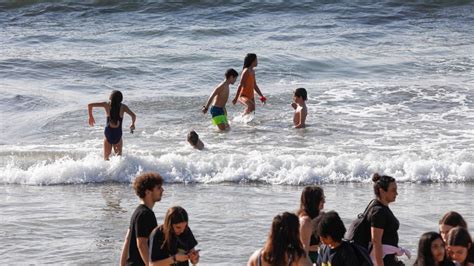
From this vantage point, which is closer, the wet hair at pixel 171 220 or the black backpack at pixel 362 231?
the wet hair at pixel 171 220

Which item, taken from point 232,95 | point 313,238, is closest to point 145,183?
point 313,238

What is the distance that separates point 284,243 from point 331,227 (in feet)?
1.99

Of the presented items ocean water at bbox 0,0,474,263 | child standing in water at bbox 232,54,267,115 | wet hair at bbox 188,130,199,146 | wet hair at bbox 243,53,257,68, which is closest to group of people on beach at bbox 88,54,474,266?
ocean water at bbox 0,0,474,263

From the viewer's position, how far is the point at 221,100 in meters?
16.8

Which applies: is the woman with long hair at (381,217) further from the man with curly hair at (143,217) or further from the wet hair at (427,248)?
the man with curly hair at (143,217)

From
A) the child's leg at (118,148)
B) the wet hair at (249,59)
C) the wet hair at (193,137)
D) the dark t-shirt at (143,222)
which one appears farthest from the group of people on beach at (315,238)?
the wet hair at (249,59)

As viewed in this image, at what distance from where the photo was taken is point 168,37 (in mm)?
27344

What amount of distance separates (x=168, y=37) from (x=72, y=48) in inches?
108

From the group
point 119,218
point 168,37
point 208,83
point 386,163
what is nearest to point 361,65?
point 208,83

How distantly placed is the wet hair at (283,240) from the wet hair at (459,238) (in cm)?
98

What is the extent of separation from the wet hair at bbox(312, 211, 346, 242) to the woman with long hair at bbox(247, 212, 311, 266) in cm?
51

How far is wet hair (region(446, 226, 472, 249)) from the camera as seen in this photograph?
6.22m

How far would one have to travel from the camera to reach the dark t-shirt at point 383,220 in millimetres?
7434

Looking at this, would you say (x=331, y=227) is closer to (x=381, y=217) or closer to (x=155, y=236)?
(x=381, y=217)
